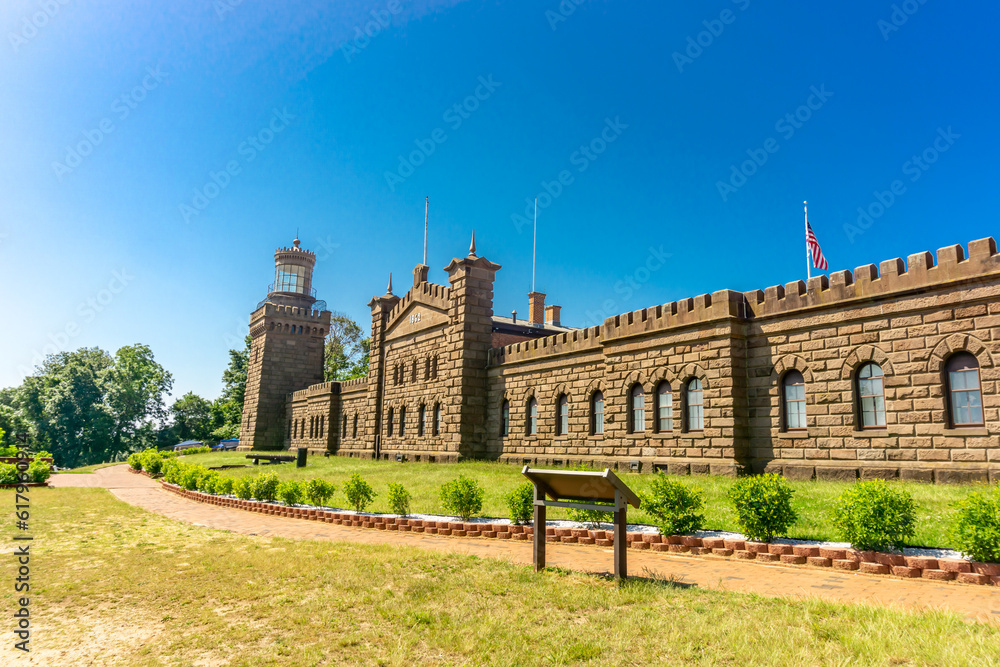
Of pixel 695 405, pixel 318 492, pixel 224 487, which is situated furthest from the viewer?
pixel 224 487

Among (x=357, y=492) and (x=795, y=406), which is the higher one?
(x=795, y=406)

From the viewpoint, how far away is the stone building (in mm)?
13547

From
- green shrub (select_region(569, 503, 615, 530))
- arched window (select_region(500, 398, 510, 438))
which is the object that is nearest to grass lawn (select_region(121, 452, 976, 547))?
green shrub (select_region(569, 503, 615, 530))

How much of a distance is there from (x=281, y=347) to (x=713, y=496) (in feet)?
159

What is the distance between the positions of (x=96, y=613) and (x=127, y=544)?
5.15m

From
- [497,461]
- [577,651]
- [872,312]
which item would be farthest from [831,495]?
[497,461]

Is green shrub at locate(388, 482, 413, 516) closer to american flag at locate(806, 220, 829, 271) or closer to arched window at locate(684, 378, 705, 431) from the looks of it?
arched window at locate(684, 378, 705, 431)

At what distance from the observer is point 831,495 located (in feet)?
41.4

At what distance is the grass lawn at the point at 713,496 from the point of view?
9.82m

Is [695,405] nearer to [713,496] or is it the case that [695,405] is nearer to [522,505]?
[713,496]

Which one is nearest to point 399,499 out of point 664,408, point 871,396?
point 664,408

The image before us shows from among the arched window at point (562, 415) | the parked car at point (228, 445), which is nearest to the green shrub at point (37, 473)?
the arched window at point (562, 415)

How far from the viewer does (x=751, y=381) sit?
17.5 m

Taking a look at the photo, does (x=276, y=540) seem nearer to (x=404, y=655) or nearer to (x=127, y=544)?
(x=127, y=544)
